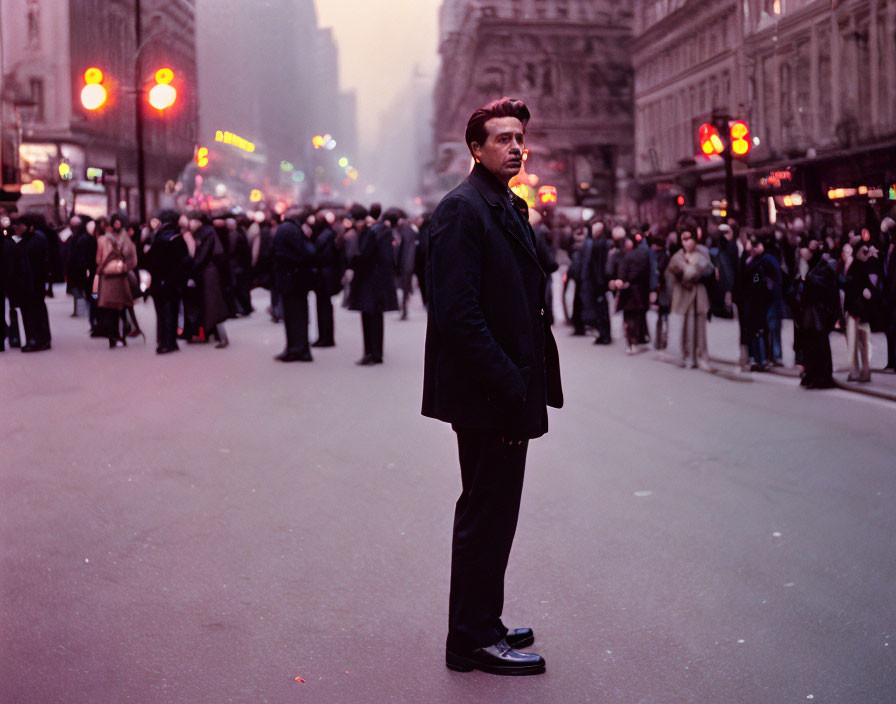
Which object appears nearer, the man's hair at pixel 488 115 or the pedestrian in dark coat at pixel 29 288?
the man's hair at pixel 488 115

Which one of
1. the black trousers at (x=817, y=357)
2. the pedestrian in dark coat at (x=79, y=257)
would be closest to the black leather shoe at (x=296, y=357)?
the pedestrian in dark coat at (x=79, y=257)

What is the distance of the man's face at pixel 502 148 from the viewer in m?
4.20

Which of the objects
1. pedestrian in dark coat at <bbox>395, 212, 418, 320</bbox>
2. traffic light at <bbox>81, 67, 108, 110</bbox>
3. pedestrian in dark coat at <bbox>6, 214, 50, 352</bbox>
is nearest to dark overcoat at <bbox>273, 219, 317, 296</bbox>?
pedestrian in dark coat at <bbox>6, 214, 50, 352</bbox>

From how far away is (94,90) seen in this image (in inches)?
882

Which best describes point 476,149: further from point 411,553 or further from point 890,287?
point 890,287

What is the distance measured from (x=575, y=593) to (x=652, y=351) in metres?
12.1

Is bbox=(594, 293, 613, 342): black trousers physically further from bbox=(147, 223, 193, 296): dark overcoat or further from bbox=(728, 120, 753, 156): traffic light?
bbox=(147, 223, 193, 296): dark overcoat

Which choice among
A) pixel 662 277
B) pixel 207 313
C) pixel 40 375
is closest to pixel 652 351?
pixel 662 277

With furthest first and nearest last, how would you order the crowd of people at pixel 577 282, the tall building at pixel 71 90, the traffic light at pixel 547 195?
1. the traffic light at pixel 547 195
2. the tall building at pixel 71 90
3. the crowd of people at pixel 577 282

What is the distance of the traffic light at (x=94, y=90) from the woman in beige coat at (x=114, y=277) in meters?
5.06

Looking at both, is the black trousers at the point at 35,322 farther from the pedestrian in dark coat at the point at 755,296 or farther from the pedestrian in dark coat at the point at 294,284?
the pedestrian in dark coat at the point at 755,296

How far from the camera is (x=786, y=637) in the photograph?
15.3 feet

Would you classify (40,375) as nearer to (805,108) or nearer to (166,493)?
(166,493)

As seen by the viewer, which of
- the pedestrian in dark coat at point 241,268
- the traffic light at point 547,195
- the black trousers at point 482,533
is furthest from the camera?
the traffic light at point 547,195
